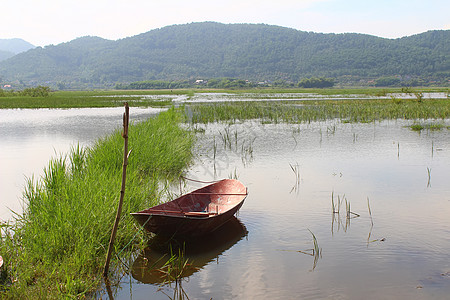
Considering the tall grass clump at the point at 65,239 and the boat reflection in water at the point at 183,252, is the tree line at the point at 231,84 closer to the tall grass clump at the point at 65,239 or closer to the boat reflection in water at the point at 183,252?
the boat reflection in water at the point at 183,252

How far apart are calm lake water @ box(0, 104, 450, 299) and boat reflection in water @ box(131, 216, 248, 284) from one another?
23mm

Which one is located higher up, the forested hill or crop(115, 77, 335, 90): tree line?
the forested hill

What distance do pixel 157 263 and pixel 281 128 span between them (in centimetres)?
1466

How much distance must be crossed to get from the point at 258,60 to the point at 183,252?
6386 inches

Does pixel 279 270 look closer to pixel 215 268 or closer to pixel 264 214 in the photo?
pixel 215 268

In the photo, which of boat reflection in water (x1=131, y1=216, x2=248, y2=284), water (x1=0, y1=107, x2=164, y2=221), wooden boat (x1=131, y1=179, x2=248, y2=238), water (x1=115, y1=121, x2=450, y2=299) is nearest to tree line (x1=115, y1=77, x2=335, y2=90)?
water (x1=0, y1=107, x2=164, y2=221)

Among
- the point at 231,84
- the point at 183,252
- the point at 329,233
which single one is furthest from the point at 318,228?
the point at 231,84

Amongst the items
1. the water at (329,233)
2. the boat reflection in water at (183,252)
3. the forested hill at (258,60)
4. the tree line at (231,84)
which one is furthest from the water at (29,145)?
the forested hill at (258,60)

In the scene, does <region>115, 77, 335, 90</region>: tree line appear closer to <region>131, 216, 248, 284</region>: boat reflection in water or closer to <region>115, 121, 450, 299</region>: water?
<region>115, 121, 450, 299</region>: water

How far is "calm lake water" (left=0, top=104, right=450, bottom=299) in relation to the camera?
4684mm

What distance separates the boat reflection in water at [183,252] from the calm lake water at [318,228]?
2cm

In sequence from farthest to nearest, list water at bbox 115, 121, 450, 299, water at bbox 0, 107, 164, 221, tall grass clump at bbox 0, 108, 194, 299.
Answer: water at bbox 0, 107, 164, 221, water at bbox 115, 121, 450, 299, tall grass clump at bbox 0, 108, 194, 299

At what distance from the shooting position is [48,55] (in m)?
200

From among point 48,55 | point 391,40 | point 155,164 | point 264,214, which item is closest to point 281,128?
point 155,164
